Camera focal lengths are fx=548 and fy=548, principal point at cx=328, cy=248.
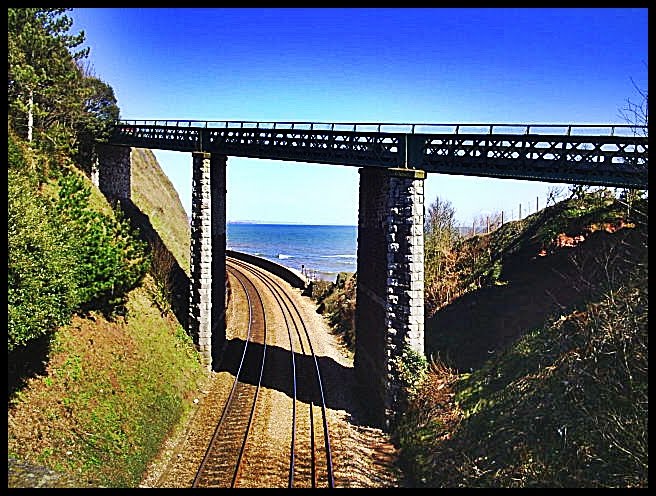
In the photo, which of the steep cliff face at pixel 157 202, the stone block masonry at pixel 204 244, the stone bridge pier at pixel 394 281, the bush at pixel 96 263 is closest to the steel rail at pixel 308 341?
the stone bridge pier at pixel 394 281

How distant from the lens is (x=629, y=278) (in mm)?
15953

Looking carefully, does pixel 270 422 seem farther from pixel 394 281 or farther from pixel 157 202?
pixel 157 202

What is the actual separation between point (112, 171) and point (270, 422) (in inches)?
793

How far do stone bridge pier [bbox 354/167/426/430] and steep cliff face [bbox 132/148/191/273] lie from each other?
57.3ft

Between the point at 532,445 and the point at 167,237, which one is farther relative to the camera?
the point at 167,237

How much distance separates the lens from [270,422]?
1961cm

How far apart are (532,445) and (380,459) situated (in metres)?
5.73

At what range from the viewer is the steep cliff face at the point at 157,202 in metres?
36.2

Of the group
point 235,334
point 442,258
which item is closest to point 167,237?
point 235,334

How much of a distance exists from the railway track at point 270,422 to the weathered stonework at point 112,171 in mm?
11583

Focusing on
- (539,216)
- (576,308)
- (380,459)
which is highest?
(539,216)

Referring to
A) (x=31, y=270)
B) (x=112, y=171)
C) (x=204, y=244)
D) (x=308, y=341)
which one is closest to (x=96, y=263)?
(x=31, y=270)
